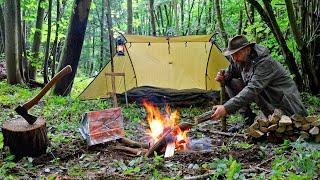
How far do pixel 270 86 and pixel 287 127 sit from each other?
34.3 inches

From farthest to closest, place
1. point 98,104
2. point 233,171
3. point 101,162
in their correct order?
point 98,104, point 101,162, point 233,171

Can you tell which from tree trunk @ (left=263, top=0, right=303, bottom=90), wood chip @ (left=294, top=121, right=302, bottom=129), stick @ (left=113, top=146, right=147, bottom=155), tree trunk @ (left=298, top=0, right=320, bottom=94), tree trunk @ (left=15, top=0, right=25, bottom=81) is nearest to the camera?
wood chip @ (left=294, top=121, right=302, bottom=129)

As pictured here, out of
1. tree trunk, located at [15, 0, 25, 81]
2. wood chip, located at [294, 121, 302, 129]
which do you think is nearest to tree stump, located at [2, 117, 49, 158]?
wood chip, located at [294, 121, 302, 129]

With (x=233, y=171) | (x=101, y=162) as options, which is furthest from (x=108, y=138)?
(x=233, y=171)

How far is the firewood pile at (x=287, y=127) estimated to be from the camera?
188 inches

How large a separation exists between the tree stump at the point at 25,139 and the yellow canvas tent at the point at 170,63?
14.6 feet

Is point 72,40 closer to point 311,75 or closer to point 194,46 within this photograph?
point 194,46

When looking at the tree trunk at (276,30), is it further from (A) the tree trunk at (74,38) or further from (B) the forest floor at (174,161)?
(A) the tree trunk at (74,38)

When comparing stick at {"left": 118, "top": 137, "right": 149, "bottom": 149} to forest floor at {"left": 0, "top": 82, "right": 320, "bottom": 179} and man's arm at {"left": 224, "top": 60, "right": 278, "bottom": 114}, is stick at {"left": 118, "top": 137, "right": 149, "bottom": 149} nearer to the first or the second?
forest floor at {"left": 0, "top": 82, "right": 320, "bottom": 179}

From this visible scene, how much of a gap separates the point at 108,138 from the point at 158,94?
405 cm

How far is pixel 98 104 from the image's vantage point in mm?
8852

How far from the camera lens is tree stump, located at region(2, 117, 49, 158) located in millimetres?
4809

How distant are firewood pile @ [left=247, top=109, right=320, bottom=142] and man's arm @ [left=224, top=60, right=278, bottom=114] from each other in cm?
37

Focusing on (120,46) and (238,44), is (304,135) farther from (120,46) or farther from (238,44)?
(120,46)
